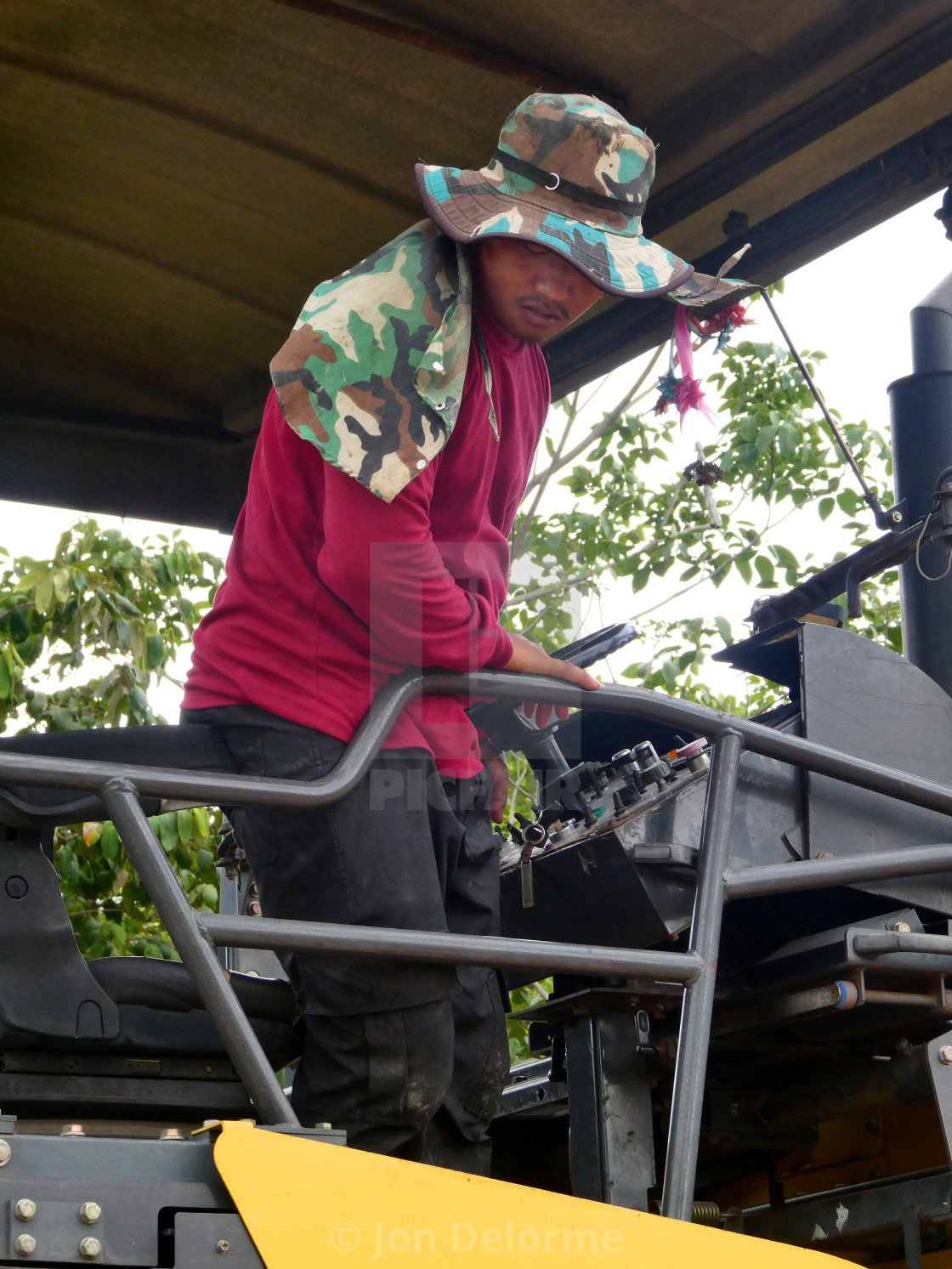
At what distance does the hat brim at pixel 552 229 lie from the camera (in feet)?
7.12

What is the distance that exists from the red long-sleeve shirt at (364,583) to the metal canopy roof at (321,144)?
541 millimetres

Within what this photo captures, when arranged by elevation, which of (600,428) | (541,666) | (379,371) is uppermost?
(600,428)

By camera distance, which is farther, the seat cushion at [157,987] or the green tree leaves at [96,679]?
the green tree leaves at [96,679]

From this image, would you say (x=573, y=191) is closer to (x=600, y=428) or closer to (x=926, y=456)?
(x=926, y=456)

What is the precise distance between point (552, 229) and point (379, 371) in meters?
0.35

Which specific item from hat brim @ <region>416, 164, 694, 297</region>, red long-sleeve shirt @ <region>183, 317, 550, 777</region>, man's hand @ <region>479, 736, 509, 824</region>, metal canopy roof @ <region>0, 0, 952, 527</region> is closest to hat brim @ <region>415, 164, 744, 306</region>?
hat brim @ <region>416, 164, 694, 297</region>

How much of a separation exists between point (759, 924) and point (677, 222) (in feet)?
4.04

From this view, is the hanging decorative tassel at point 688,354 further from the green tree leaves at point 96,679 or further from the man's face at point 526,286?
the green tree leaves at point 96,679

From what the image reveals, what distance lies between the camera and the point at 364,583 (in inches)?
83.7

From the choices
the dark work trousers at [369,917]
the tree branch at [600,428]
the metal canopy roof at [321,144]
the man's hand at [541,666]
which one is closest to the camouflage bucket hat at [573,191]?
the metal canopy roof at [321,144]

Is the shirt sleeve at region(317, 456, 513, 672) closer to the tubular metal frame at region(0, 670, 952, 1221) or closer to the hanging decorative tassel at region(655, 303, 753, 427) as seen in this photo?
the tubular metal frame at region(0, 670, 952, 1221)

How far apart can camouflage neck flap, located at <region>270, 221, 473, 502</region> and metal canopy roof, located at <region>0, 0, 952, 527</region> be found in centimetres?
63

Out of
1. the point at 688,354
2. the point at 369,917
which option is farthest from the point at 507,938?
the point at 688,354

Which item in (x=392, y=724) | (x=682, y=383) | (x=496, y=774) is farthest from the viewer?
(x=496, y=774)
